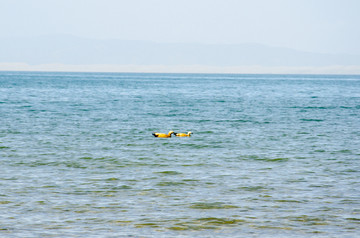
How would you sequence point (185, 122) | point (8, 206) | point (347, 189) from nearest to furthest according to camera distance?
1. point (8, 206)
2. point (347, 189)
3. point (185, 122)

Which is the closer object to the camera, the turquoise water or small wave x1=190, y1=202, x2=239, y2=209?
the turquoise water

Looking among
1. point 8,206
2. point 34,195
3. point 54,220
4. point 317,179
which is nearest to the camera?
point 54,220

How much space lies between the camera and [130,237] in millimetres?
13781

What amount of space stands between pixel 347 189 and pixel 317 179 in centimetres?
184

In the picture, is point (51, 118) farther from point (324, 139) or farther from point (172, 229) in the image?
point (172, 229)

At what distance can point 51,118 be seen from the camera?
46312mm

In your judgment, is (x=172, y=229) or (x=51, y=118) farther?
(x=51, y=118)

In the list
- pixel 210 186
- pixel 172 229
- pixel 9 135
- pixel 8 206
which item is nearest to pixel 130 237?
pixel 172 229

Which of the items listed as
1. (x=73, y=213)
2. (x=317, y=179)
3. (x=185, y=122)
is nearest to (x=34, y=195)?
(x=73, y=213)

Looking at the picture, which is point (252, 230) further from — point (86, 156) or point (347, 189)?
point (86, 156)

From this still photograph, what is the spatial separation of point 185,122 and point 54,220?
31137 millimetres

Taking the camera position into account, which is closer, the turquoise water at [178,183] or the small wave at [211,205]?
the turquoise water at [178,183]

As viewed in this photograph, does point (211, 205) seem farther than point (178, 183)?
No

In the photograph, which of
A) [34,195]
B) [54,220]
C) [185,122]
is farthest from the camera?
[185,122]
